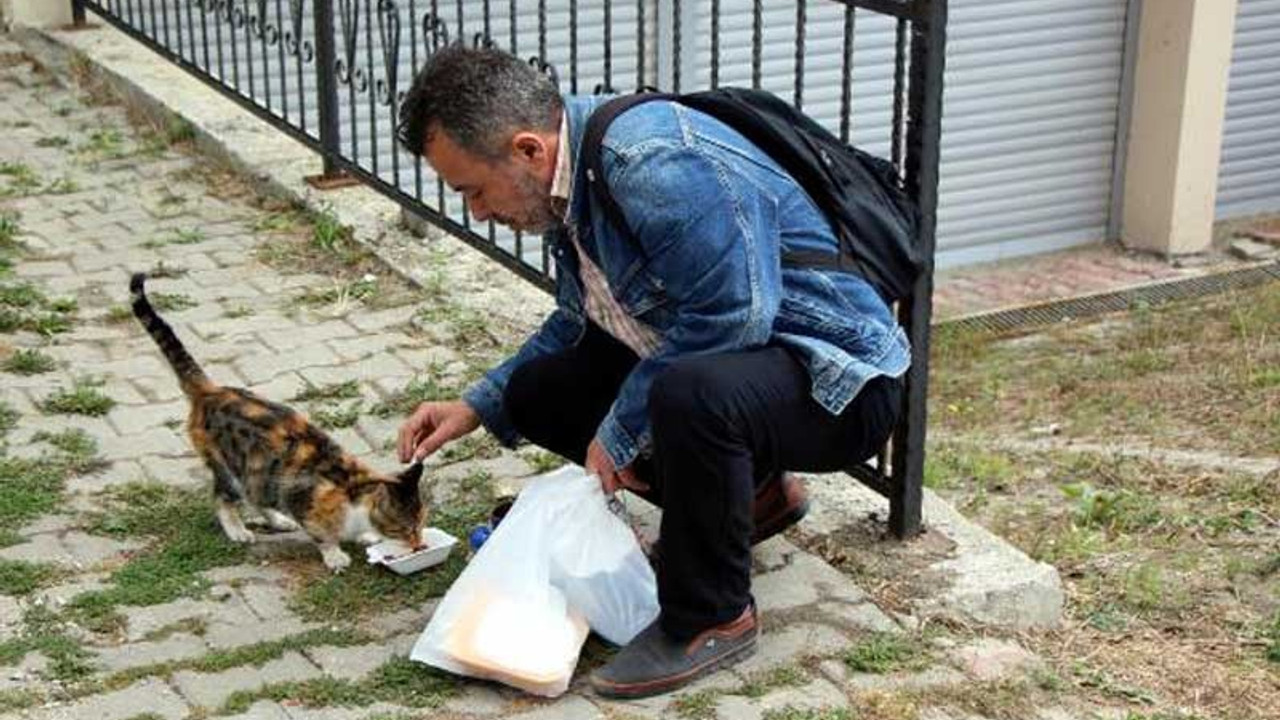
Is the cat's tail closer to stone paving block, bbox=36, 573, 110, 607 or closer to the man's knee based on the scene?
stone paving block, bbox=36, 573, 110, 607

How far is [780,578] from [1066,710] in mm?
700

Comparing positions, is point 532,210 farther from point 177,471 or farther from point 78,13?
point 78,13

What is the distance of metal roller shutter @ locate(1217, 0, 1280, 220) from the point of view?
37.7 ft

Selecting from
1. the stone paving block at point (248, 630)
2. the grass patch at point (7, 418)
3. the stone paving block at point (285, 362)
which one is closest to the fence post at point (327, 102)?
the stone paving block at point (285, 362)

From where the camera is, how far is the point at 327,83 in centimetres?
680

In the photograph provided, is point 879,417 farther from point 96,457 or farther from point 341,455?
point 96,457

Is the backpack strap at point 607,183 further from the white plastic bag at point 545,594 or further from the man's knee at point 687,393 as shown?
the white plastic bag at point 545,594

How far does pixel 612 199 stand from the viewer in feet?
11.1

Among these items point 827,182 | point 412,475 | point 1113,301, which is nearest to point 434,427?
point 412,475

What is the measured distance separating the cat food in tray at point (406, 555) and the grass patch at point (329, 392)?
1123mm

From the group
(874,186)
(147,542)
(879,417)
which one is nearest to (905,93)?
(874,186)

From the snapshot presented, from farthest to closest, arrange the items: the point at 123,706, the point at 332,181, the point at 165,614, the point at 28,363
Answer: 1. the point at 332,181
2. the point at 28,363
3. the point at 165,614
4. the point at 123,706

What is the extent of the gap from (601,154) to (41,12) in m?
6.59

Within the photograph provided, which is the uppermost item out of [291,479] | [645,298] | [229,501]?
[645,298]
